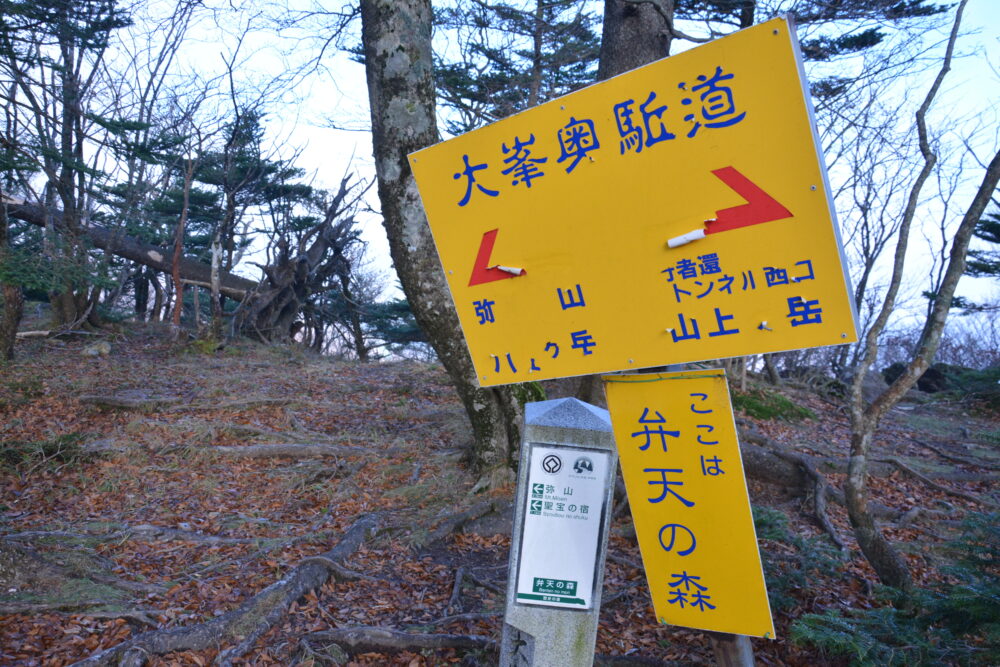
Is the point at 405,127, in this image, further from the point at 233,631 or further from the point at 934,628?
the point at 934,628

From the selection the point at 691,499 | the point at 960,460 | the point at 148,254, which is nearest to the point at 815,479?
the point at 960,460

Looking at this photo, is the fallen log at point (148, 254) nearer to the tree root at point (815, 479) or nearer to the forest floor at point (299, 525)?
the forest floor at point (299, 525)

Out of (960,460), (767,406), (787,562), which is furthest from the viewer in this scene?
(767,406)

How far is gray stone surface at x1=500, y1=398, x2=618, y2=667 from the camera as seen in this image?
2244 mm

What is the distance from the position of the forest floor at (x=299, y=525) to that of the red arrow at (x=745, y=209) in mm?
2381

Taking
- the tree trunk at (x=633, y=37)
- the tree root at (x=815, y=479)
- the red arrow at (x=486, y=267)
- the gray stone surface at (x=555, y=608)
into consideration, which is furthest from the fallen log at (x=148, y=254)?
the gray stone surface at (x=555, y=608)

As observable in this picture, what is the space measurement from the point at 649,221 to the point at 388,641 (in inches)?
106

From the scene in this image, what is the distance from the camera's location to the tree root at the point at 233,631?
123 inches

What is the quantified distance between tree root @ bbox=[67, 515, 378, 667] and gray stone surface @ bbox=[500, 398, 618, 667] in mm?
1853

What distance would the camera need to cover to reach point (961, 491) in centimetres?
692

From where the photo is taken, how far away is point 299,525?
5461 millimetres

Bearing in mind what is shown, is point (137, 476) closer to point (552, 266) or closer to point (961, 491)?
point (552, 266)

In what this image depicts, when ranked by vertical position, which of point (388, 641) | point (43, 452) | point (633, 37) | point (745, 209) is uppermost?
point (633, 37)

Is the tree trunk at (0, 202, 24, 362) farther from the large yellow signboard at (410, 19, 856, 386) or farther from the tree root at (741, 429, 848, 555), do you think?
the tree root at (741, 429, 848, 555)
